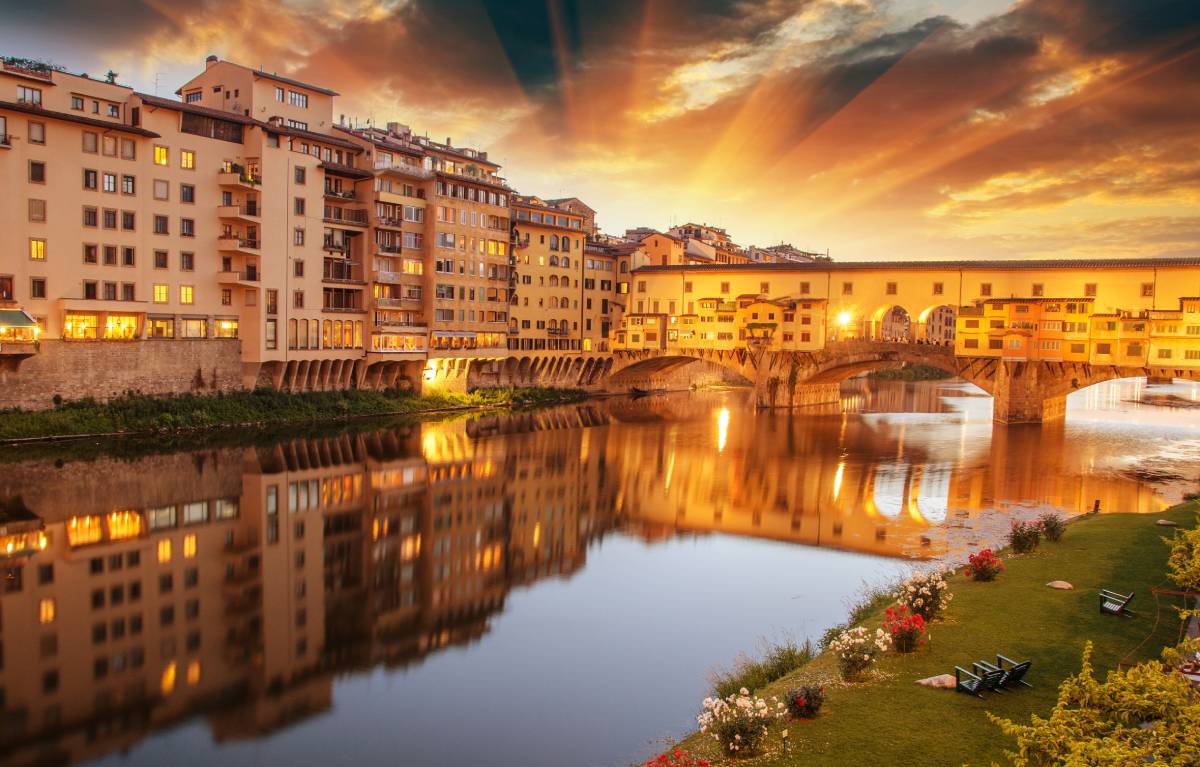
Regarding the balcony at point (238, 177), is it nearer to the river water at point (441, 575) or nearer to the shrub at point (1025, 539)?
the river water at point (441, 575)

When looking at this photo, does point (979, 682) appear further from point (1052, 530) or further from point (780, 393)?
point (780, 393)

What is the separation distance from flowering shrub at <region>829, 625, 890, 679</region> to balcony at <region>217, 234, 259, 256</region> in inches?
1758

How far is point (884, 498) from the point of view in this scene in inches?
1342

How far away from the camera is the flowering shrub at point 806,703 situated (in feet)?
40.4

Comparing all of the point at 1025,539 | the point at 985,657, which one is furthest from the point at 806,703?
the point at 1025,539

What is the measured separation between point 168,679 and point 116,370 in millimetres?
34473

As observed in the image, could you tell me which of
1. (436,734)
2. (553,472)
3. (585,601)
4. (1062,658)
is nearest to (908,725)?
(1062,658)

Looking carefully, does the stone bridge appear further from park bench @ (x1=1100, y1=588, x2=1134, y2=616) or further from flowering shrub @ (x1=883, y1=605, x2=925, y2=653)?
flowering shrub @ (x1=883, y1=605, x2=925, y2=653)

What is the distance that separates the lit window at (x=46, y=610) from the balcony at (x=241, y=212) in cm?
3361

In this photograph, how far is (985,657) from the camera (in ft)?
46.8

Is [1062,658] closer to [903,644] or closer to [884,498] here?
[903,644]

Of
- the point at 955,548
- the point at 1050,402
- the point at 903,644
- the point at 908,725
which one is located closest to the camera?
the point at 908,725

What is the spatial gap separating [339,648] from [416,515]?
11.9 metres

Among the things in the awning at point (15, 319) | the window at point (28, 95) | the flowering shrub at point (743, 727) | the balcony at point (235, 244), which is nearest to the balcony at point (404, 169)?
the balcony at point (235, 244)
